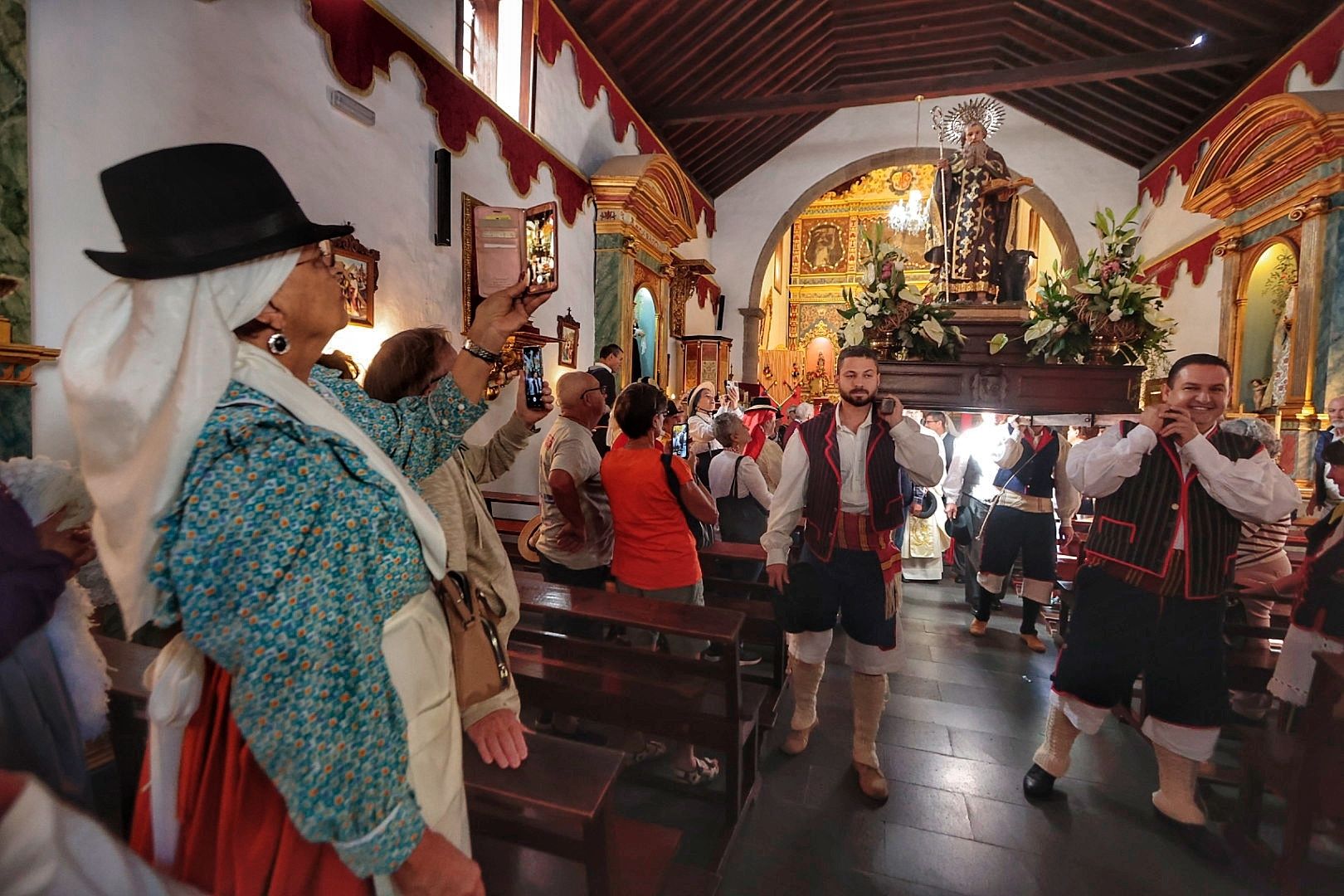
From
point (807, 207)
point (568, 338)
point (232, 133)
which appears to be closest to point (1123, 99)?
point (807, 207)

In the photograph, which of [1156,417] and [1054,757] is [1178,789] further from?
[1156,417]

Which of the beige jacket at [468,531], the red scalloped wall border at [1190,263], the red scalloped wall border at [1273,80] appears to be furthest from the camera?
the red scalloped wall border at [1190,263]

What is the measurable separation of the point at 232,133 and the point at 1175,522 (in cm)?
489

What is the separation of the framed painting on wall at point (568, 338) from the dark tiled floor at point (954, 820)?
493 centimetres

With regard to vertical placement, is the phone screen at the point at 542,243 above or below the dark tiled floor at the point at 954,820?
above

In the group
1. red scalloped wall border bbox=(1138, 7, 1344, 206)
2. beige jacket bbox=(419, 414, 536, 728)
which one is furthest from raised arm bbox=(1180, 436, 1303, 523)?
red scalloped wall border bbox=(1138, 7, 1344, 206)

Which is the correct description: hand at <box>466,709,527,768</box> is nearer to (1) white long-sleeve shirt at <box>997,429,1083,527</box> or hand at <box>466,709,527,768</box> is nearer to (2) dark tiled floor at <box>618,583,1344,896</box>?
(2) dark tiled floor at <box>618,583,1344,896</box>

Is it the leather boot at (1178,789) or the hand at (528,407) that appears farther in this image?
the leather boot at (1178,789)

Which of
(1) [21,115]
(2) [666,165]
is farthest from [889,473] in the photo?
(2) [666,165]

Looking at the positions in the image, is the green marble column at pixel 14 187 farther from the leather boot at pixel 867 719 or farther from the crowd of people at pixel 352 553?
the leather boot at pixel 867 719

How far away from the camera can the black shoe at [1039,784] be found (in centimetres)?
263

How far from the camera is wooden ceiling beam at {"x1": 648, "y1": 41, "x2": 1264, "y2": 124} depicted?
7789 millimetres

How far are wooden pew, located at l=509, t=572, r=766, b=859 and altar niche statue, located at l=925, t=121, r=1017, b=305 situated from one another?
3119 mm

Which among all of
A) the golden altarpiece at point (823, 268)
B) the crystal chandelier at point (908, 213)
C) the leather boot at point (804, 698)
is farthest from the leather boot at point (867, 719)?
the golden altarpiece at point (823, 268)
